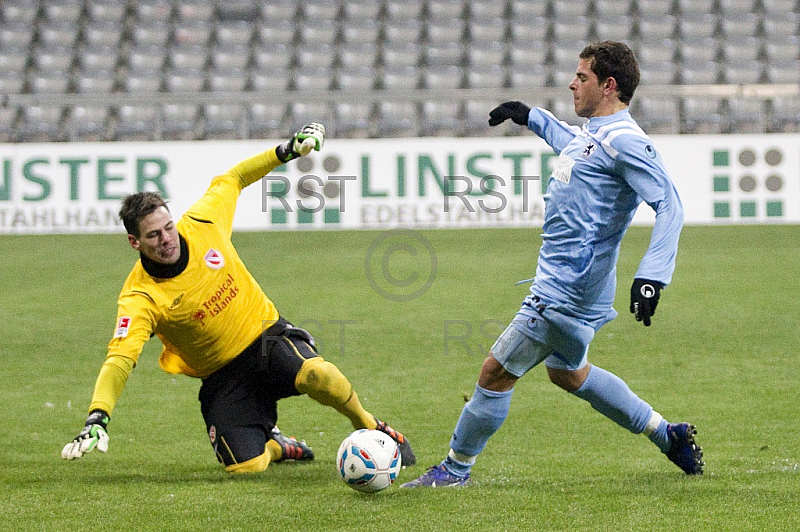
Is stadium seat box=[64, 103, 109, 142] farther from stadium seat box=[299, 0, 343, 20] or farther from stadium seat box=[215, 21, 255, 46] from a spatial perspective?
stadium seat box=[299, 0, 343, 20]

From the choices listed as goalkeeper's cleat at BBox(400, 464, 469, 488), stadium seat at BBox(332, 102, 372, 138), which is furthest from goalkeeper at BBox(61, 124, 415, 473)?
stadium seat at BBox(332, 102, 372, 138)

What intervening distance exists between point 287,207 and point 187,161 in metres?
1.48

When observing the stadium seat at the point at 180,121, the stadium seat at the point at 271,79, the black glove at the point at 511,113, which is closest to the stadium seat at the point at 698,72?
the stadium seat at the point at 271,79

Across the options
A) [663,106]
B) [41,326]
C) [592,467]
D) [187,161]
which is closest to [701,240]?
[663,106]

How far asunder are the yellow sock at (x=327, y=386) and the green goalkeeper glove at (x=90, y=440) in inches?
41.1

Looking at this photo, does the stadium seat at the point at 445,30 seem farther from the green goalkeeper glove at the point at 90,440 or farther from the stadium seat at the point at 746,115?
the green goalkeeper glove at the point at 90,440

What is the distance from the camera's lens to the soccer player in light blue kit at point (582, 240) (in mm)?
4262

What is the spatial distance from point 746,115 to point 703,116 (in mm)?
537

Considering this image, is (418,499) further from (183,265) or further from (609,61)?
(609,61)

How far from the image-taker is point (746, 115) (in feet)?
45.6

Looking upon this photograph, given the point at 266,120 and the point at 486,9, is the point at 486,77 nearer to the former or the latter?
the point at 486,9


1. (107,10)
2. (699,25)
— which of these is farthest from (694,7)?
(107,10)

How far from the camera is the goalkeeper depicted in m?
4.79

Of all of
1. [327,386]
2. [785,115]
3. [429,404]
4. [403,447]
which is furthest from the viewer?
[785,115]
